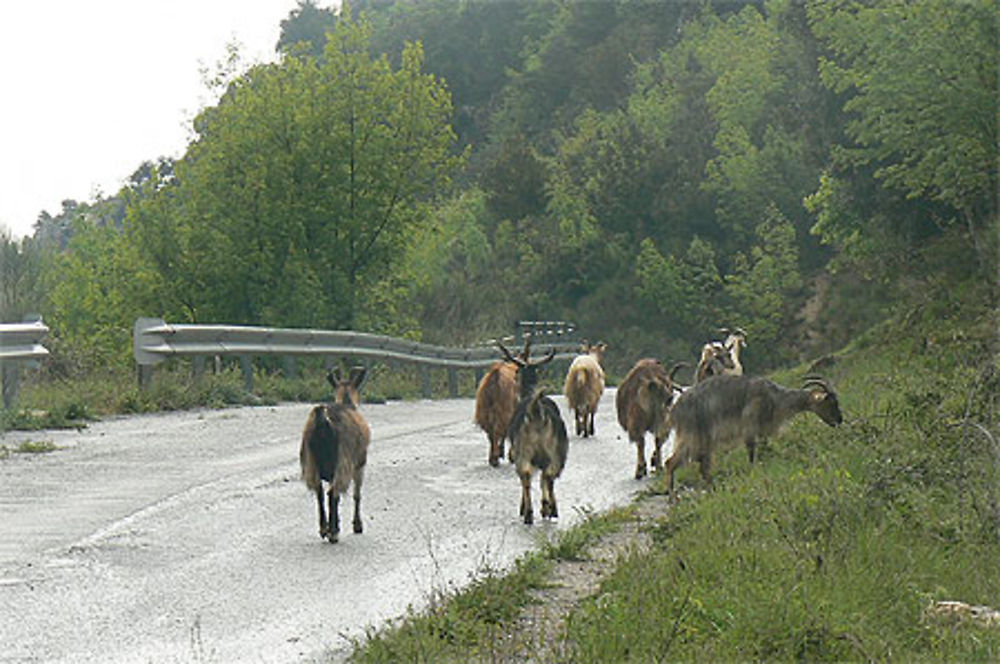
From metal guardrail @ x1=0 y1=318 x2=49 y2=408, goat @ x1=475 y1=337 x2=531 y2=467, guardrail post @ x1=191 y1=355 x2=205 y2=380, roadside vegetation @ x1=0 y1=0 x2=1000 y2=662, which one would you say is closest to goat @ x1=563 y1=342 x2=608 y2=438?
goat @ x1=475 y1=337 x2=531 y2=467

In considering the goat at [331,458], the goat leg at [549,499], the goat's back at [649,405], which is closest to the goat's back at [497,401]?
the goat's back at [649,405]

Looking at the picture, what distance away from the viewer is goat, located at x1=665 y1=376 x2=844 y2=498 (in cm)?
1184

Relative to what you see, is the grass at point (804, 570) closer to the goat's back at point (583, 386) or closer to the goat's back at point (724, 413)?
the goat's back at point (724, 413)

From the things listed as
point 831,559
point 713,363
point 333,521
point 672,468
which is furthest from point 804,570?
point 713,363

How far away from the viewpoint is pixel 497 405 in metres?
14.3

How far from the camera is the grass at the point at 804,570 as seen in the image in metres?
6.09

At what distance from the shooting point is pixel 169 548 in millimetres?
8562

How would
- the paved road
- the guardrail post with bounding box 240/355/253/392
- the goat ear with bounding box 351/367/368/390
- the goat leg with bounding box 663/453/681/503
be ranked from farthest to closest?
the guardrail post with bounding box 240/355/253/392 → the goat leg with bounding box 663/453/681/503 → the goat ear with bounding box 351/367/368/390 → the paved road

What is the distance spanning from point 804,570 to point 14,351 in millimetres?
10861

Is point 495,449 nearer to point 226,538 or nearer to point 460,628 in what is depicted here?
point 226,538

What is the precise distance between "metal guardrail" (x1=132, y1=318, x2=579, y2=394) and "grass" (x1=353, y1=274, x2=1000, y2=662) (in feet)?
27.3

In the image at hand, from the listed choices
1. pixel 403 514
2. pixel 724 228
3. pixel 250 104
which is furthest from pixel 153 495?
pixel 724 228

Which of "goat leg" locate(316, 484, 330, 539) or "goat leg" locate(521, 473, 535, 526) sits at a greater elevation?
"goat leg" locate(316, 484, 330, 539)

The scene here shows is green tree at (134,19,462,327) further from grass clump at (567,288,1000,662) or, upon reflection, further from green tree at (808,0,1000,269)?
grass clump at (567,288,1000,662)
